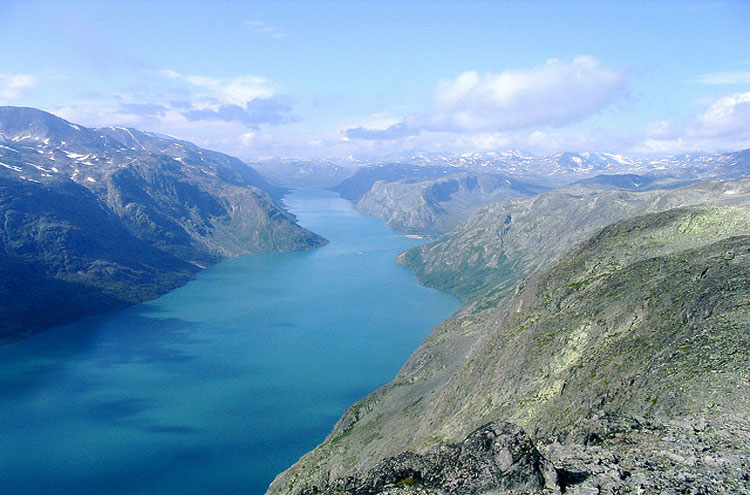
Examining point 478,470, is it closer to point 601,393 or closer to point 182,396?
point 601,393

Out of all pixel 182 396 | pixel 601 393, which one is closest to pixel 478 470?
pixel 601 393

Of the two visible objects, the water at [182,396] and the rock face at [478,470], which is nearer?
the rock face at [478,470]

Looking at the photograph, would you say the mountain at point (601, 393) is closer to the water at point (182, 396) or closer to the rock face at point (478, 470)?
the rock face at point (478, 470)

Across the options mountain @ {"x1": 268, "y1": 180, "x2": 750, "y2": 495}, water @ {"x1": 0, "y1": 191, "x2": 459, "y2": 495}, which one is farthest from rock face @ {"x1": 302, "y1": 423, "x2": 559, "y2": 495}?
water @ {"x1": 0, "y1": 191, "x2": 459, "y2": 495}

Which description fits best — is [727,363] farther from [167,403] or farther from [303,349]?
[303,349]

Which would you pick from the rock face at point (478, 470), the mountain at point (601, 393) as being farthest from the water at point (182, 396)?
the rock face at point (478, 470)

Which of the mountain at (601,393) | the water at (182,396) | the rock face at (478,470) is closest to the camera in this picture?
the rock face at (478,470)
